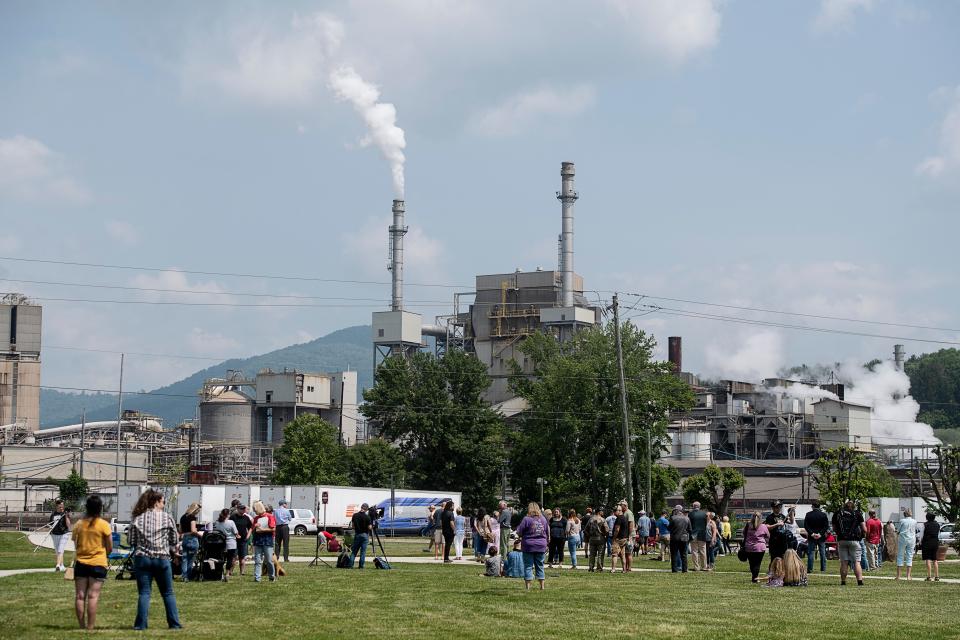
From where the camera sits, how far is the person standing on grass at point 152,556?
15.8m

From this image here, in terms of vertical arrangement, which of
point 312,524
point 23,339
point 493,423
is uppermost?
point 23,339

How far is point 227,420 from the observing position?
13888 centimetres

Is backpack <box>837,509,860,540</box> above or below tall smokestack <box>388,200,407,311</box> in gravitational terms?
below

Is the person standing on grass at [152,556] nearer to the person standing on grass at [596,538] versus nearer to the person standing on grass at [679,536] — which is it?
the person standing on grass at [596,538]

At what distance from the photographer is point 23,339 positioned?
138 meters

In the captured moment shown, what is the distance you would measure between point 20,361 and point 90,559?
5019 inches

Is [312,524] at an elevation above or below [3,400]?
below

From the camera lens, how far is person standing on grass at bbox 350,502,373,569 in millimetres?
29567

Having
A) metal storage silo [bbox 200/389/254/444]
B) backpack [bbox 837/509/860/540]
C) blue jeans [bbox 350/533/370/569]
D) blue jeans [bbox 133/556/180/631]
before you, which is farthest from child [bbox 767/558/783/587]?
metal storage silo [bbox 200/389/254/444]

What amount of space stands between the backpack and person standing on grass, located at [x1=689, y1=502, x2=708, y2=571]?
633cm

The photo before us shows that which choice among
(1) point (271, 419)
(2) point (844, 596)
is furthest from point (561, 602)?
(1) point (271, 419)

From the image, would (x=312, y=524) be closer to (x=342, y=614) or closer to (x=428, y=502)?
(x=428, y=502)

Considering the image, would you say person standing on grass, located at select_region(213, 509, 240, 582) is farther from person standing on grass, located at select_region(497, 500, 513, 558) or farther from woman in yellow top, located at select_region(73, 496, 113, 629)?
woman in yellow top, located at select_region(73, 496, 113, 629)

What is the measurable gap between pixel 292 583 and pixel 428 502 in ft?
171
